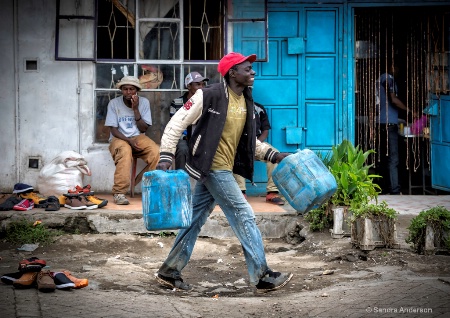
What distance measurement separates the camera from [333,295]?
6.26 metres

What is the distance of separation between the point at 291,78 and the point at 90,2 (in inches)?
107

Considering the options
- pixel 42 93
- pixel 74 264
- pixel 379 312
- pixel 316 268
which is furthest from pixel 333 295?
pixel 42 93

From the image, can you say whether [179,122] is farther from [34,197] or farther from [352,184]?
[34,197]

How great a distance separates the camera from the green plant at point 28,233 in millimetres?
8656

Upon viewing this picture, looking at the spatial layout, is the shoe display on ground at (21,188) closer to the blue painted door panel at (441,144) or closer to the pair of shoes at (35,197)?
the pair of shoes at (35,197)

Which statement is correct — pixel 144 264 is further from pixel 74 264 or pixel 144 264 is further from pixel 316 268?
pixel 316 268

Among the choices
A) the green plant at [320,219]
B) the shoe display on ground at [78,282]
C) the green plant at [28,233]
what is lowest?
the shoe display on ground at [78,282]

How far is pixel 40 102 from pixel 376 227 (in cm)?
475

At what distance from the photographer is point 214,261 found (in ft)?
27.0

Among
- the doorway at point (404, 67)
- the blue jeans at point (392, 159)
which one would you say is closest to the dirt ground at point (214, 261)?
the blue jeans at point (392, 159)

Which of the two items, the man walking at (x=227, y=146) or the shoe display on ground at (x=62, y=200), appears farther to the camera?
the shoe display on ground at (x=62, y=200)

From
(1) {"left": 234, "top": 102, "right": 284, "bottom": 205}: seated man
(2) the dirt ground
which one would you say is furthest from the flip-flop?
(1) {"left": 234, "top": 102, "right": 284, "bottom": 205}: seated man

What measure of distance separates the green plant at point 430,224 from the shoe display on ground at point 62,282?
323cm

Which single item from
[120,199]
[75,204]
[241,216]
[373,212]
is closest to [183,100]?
[120,199]
